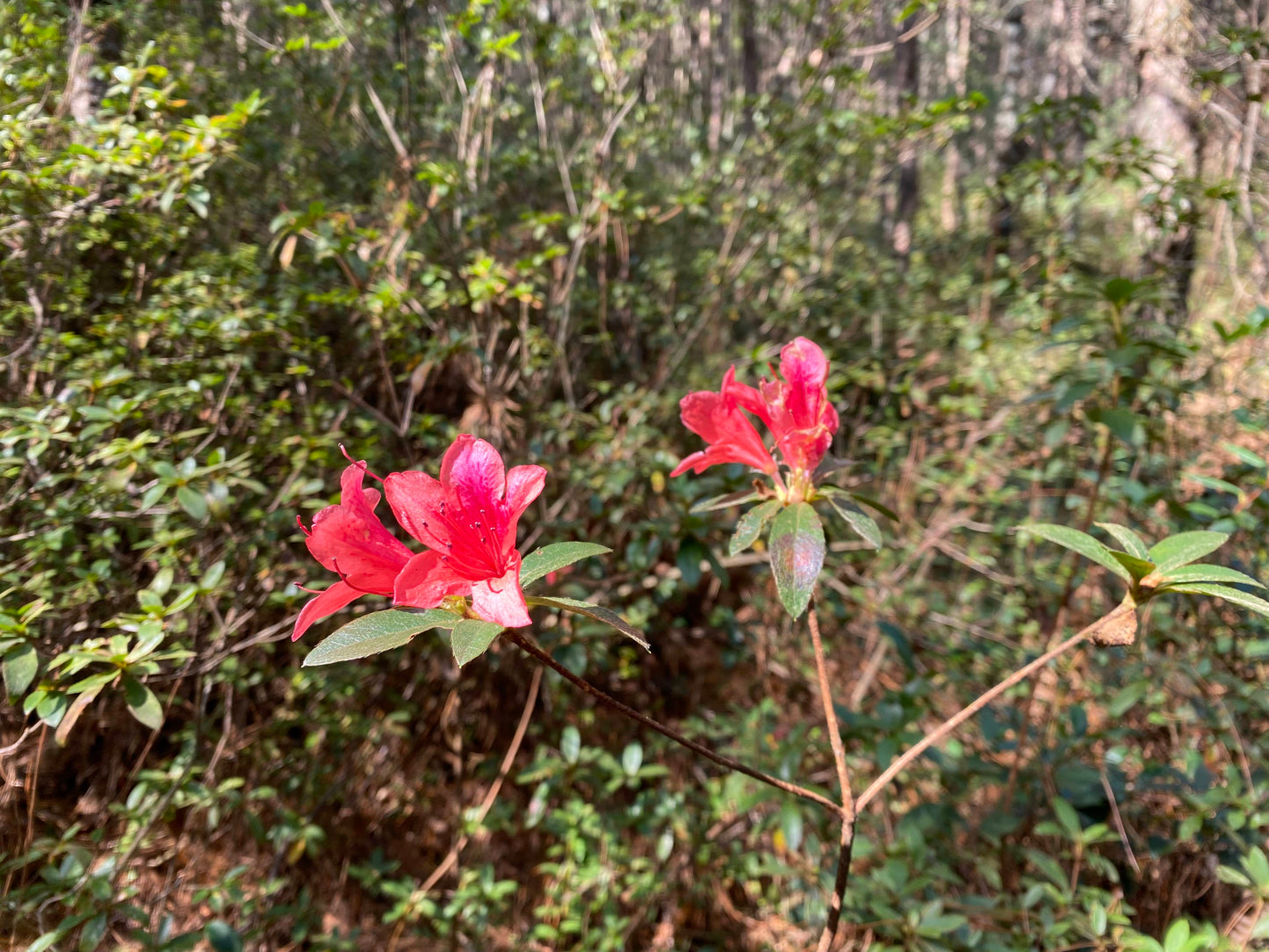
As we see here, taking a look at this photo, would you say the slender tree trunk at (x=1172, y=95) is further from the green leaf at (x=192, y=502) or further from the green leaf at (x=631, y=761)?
the green leaf at (x=192, y=502)

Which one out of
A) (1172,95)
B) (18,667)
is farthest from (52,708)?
(1172,95)

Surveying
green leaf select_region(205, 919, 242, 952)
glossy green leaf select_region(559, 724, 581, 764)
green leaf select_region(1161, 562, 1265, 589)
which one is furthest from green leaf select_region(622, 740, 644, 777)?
green leaf select_region(1161, 562, 1265, 589)

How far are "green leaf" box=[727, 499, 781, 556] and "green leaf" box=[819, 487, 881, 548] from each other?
8 centimetres

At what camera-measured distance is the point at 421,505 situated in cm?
80

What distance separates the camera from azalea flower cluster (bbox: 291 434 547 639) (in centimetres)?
71

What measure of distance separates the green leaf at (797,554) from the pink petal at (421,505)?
425 mm

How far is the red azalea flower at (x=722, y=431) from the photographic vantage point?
1.00 meters

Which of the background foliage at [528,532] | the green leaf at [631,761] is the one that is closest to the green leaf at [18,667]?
the background foliage at [528,532]

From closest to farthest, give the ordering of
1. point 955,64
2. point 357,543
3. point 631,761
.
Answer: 1. point 357,543
2. point 631,761
3. point 955,64

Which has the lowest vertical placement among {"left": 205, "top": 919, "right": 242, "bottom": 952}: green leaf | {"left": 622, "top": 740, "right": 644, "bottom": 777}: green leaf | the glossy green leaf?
{"left": 622, "top": 740, "right": 644, "bottom": 777}: green leaf

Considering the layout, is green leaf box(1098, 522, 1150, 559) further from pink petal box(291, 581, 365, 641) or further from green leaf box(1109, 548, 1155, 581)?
pink petal box(291, 581, 365, 641)

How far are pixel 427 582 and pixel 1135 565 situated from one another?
2.72ft

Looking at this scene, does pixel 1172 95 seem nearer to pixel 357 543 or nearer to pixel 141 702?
pixel 357 543

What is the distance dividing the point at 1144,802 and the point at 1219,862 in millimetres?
192
